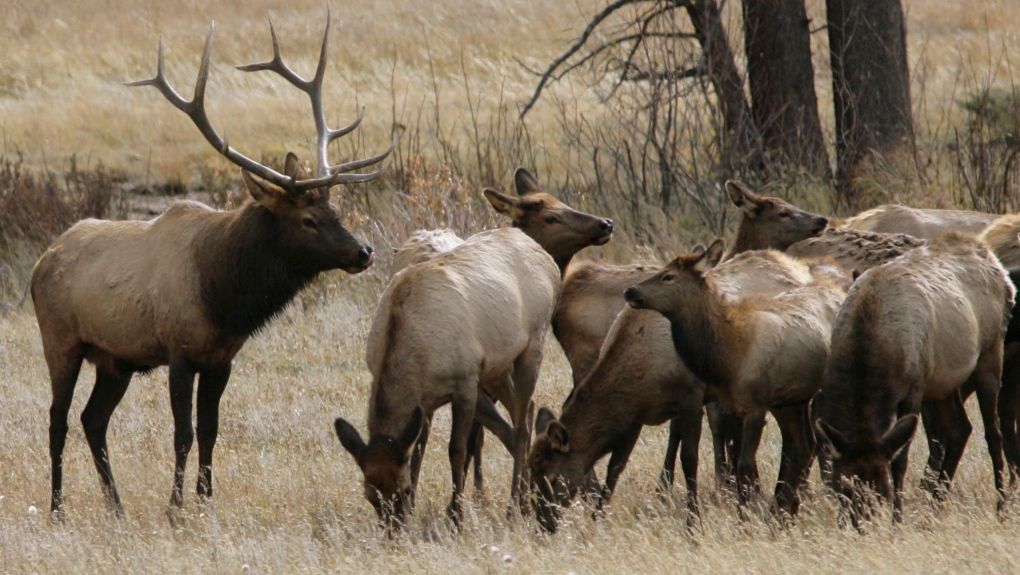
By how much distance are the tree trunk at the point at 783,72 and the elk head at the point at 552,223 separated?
692cm

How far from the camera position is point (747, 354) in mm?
7246

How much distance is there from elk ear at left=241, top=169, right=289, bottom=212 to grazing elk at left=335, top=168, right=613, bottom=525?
111 cm

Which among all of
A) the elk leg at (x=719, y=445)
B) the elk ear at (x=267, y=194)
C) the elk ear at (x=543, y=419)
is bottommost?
the elk leg at (x=719, y=445)

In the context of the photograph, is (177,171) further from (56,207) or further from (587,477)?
(587,477)

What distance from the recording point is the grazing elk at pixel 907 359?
670 cm

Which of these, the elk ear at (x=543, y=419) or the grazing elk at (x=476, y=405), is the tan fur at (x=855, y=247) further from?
the grazing elk at (x=476, y=405)

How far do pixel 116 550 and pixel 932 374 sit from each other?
181 inches

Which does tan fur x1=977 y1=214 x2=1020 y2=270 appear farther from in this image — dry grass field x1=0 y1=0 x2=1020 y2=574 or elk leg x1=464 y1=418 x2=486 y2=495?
elk leg x1=464 y1=418 x2=486 y2=495

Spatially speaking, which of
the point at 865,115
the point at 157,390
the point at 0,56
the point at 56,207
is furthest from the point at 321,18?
the point at 157,390

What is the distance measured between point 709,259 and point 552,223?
7.50ft

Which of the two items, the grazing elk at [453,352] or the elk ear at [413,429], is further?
the grazing elk at [453,352]

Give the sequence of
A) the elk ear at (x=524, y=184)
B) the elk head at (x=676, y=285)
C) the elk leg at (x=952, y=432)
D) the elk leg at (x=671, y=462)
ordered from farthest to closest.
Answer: the elk ear at (x=524, y=184)
the elk leg at (x=671, y=462)
the elk leg at (x=952, y=432)
the elk head at (x=676, y=285)

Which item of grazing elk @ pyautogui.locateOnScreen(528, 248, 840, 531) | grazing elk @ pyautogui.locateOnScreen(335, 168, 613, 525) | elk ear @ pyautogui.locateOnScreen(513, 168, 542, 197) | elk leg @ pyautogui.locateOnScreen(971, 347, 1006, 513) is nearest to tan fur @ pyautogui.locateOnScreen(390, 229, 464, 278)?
grazing elk @ pyautogui.locateOnScreen(335, 168, 613, 525)

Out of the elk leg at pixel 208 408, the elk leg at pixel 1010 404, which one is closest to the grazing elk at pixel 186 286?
the elk leg at pixel 208 408
